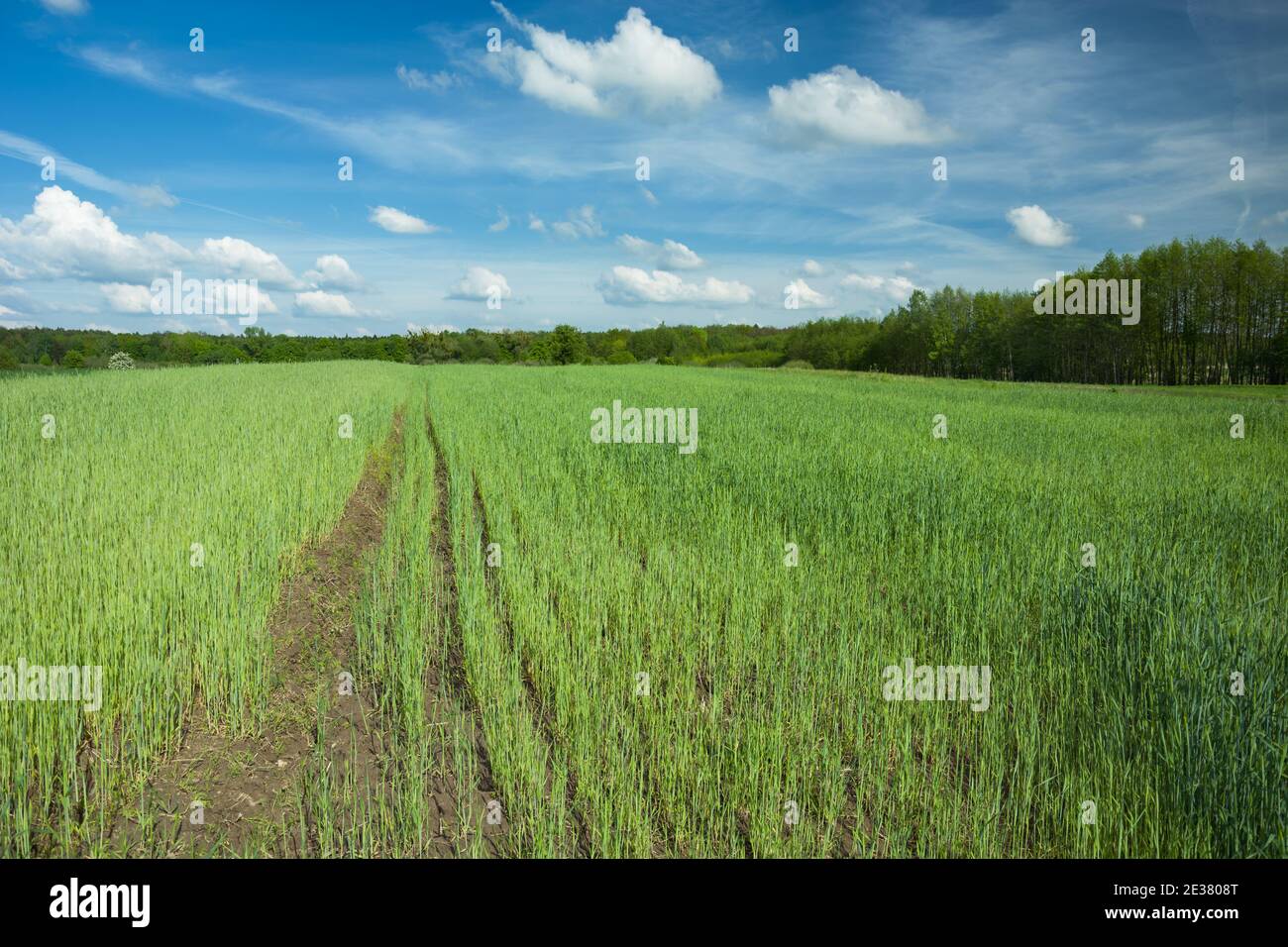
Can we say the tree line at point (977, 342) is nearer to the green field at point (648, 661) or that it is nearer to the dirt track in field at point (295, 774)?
the green field at point (648, 661)

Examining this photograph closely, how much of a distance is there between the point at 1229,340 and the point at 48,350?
10145 centimetres

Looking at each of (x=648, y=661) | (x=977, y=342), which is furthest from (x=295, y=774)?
(x=977, y=342)

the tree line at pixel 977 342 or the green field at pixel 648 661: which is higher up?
the tree line at pixel 977 342

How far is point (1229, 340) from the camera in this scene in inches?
1656

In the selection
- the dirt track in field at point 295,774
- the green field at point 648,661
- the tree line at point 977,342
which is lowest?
the dirt track in field at point 295,774

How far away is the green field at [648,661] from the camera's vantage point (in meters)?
2.72

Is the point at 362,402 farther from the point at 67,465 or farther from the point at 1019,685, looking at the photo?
the point at 1019,685

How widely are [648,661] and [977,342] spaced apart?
62703 mm

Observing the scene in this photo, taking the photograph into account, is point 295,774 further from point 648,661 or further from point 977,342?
point 977,342

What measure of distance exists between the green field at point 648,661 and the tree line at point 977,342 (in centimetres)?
852

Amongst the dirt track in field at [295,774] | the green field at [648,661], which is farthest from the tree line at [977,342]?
the dirt track in field at [295,774]

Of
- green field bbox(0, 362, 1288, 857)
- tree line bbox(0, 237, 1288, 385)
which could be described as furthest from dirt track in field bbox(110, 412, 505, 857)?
tree line bbox(0, 237, 1288, 385)

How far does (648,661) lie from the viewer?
4.11m

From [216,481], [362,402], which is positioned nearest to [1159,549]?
[216,481]
